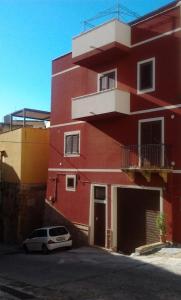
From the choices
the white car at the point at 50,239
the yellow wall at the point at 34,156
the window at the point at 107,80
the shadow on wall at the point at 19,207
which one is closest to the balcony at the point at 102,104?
the window at the point at 107,80

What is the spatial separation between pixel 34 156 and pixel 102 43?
→ 40.9 feet

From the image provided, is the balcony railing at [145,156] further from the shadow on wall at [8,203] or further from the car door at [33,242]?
the shadow on wall at [8,203]

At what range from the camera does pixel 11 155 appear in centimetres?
3394

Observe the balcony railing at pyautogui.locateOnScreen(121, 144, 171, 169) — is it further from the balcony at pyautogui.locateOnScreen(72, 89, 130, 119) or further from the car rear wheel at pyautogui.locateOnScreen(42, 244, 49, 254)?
the car rear wheel at pyautogui.locateOnScreen(42, 244, 49, 254)

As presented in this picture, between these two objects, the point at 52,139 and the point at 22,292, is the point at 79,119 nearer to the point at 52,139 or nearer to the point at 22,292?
the point at 52,139

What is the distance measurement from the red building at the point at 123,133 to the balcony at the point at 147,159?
5 cm

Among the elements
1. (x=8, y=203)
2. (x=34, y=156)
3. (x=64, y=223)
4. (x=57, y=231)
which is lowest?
(x=57, y=231)

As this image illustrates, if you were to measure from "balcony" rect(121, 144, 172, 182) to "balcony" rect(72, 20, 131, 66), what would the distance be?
5.53 meters

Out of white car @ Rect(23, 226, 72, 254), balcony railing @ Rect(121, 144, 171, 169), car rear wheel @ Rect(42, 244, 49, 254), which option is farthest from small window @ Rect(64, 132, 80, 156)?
car rear wheel @ Rect(42, 244, 49, 254)

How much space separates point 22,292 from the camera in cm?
1282

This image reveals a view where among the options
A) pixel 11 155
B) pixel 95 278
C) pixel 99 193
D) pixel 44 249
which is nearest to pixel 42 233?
pixel 44 249

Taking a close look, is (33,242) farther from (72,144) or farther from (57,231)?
(72,144)

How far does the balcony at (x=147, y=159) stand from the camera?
20.3m

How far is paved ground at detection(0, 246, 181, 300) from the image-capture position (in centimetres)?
1189
